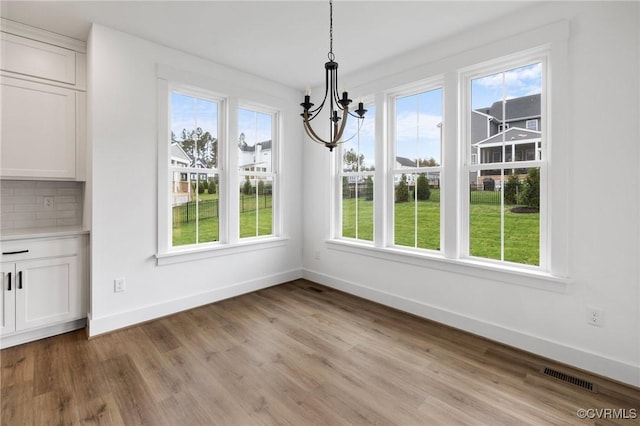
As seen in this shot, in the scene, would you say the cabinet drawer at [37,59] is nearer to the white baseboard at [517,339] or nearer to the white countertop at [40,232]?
the white countertop at [40,232]

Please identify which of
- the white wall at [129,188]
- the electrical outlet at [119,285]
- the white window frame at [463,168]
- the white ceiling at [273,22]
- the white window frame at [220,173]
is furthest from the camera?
the white window frame at [220,173]

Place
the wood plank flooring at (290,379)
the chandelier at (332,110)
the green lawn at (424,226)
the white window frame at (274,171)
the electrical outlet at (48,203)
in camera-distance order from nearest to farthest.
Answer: the wood plank flooring at (290,379), the chandelier at (332,110), the green lawn at (424,226), the electrical outlet at (48,203), the white window frame at (274,171)

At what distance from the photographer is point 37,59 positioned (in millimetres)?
2838

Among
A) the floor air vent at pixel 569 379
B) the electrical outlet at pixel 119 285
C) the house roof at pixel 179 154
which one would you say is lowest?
the floor air vent at pixel 569 379

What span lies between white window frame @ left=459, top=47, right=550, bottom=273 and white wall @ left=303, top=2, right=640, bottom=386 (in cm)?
17

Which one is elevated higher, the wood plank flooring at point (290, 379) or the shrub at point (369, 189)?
the shrub at point (369, 189)

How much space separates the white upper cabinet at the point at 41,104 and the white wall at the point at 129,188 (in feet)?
1.02

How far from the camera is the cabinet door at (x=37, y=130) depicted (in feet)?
8.93

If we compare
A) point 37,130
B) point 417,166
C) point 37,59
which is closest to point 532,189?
point 417,166

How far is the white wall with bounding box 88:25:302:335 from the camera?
113 inches

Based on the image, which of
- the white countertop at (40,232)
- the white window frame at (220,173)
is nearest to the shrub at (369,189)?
the white window frame at (220,173)

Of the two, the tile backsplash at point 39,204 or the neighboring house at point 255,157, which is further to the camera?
the neighboring house at point 255,157

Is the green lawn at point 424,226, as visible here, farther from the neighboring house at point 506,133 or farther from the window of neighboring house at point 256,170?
the neighboring house at point 506,133

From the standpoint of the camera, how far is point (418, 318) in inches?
129
